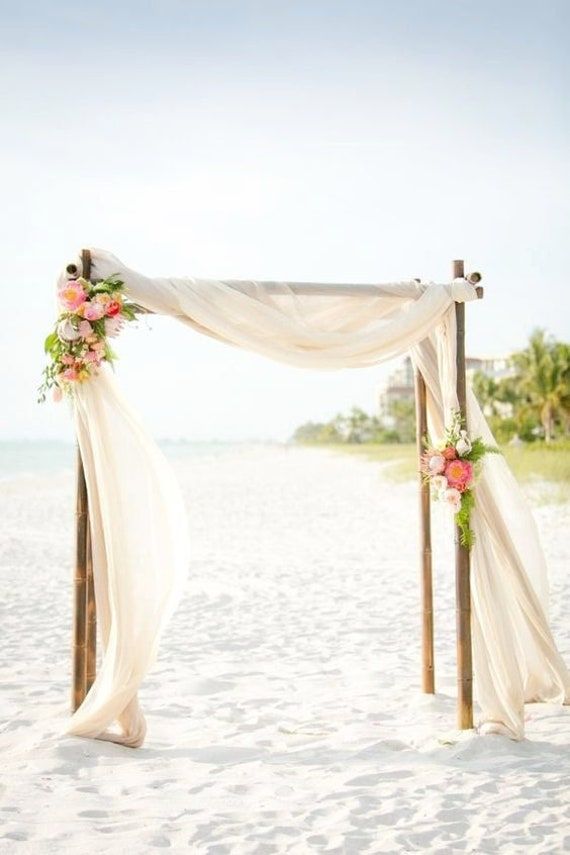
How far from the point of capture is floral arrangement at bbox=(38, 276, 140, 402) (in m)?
3.75

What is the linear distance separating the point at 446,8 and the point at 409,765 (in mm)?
13398

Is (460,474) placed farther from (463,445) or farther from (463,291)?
(463,291)

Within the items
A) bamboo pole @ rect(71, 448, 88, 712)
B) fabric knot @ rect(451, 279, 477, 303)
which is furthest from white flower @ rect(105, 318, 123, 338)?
fabric knot @ rect(451, 279, 477, 303)

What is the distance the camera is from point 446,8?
1404cm

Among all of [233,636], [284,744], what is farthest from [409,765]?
[233,636]

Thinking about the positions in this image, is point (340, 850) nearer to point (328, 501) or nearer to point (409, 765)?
point (409, 765)

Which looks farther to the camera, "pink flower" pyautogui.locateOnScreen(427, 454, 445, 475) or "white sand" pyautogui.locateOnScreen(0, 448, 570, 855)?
"pink flower" pyautogui.locateOnScreen(427, 454, 445, 475)

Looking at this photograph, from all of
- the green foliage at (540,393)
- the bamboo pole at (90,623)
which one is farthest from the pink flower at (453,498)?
the green foliage at (540,393)

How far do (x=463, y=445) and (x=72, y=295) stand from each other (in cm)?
Result: 185

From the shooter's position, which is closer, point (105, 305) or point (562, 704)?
point (105, 305)

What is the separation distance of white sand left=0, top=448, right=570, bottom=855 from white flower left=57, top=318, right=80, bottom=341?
171 centimetres

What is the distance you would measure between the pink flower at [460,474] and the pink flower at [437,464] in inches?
1.4

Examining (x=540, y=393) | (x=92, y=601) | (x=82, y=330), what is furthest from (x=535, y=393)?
(x=82, y=330)

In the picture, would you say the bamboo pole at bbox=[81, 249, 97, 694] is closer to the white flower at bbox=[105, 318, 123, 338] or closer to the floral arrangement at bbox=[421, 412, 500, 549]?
the white flower at bbox=[105, 318, 123, 338]
